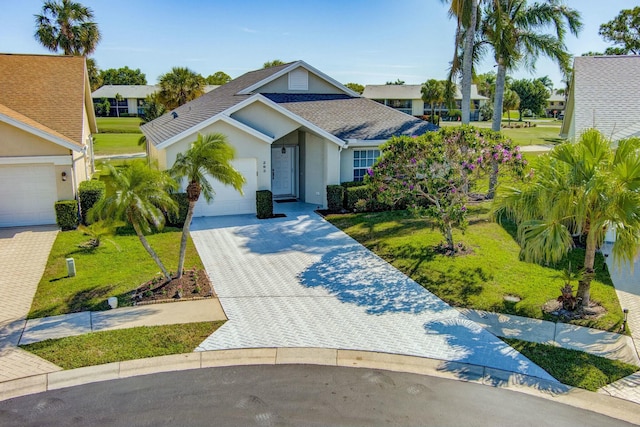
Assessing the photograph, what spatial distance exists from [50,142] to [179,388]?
13119 mm

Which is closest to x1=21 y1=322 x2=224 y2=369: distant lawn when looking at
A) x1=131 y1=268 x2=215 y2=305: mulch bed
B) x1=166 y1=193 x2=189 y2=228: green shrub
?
x1=131 y1=268 x2=215 y2=305: mulch bed

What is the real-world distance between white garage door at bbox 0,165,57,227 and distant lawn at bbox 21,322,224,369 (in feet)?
33.3

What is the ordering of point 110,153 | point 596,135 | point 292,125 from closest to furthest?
1. point 596,135
2. point 292,125
3. point 110,153

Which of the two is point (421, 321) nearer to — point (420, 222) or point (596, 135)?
point (596, 135)

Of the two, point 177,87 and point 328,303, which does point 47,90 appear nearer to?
point 177,87

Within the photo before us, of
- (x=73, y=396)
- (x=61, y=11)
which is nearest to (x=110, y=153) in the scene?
(x=61, y=11)

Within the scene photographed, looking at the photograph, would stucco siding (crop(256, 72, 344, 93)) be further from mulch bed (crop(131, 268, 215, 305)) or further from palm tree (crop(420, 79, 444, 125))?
palm tree (crop(420, 79, 444, 125))

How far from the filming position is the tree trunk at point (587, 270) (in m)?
11.1

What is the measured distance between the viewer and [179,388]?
339 inches

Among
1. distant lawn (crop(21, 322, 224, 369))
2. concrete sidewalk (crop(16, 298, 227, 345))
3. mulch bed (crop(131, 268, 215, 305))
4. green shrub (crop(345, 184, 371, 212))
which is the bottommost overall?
distant lawn (crop(21, 322, 224, 369))

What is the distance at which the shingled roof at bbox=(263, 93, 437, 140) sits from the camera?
866 inches

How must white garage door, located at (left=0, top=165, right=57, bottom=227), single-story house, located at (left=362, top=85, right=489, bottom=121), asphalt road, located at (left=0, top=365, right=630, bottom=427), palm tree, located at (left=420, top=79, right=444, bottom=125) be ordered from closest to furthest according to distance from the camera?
asphalt road, located at (left=0, top=365, right=630, bottom=427), white garage door, located at (left=0, top=165, right=57, bottom=227), palm tree, located at (left=420, top=79, right=444, bottom=125), single-story house, located at (left=362, top=85, right=489, bottom=121)

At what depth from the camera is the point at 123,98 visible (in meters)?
78.1

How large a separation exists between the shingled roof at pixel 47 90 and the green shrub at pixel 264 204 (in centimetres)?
677
